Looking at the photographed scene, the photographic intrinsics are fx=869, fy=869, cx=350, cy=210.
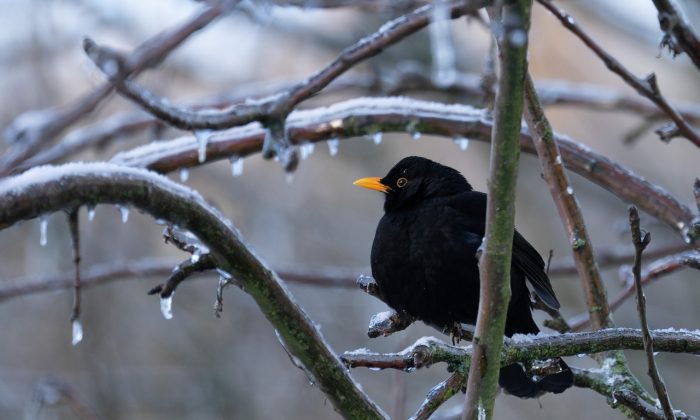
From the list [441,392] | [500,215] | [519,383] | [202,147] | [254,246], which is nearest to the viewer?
[500,215]

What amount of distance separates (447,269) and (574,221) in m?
0.53

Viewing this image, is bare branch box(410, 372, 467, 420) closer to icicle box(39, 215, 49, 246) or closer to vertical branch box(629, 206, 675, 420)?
vertical branch box(629, 206, 675, 420)

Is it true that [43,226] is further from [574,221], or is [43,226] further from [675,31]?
[675,31]

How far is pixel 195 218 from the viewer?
198 centimetres

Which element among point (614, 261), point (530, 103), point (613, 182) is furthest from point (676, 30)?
point (614, 261)

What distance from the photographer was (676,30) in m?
3.05

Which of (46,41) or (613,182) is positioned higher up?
(46,41)

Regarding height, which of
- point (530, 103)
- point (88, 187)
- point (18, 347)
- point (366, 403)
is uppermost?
point (18, 347)

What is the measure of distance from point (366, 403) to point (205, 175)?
852 cm

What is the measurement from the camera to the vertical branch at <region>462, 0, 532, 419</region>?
1.69 m

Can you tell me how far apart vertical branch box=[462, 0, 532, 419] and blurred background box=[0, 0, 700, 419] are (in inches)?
226

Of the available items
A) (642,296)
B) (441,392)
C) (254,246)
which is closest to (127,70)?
(441,392)

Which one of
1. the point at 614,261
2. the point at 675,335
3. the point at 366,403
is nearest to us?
the point at 366,403

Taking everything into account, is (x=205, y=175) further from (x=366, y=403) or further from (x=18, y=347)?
(x=366, y=403)
